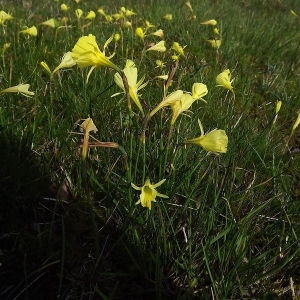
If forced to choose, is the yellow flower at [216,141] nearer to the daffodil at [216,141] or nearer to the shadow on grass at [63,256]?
the daffodil at [216,141]

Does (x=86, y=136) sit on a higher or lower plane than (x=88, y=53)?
lower

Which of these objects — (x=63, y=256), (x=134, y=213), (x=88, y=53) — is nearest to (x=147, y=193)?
(x=134, y=213)

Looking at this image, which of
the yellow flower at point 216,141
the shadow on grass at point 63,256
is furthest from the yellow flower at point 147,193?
the yellow flower at point 216,141

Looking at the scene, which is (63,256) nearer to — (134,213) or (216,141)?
(134,213)

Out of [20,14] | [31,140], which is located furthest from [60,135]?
[20,14]

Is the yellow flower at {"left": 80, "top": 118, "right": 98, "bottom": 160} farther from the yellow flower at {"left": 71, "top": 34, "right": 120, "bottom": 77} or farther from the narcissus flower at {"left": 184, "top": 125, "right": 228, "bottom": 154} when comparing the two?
the narcissus flower at {"left": 184, "top": 125, "right": 228, "bottom": 154}
